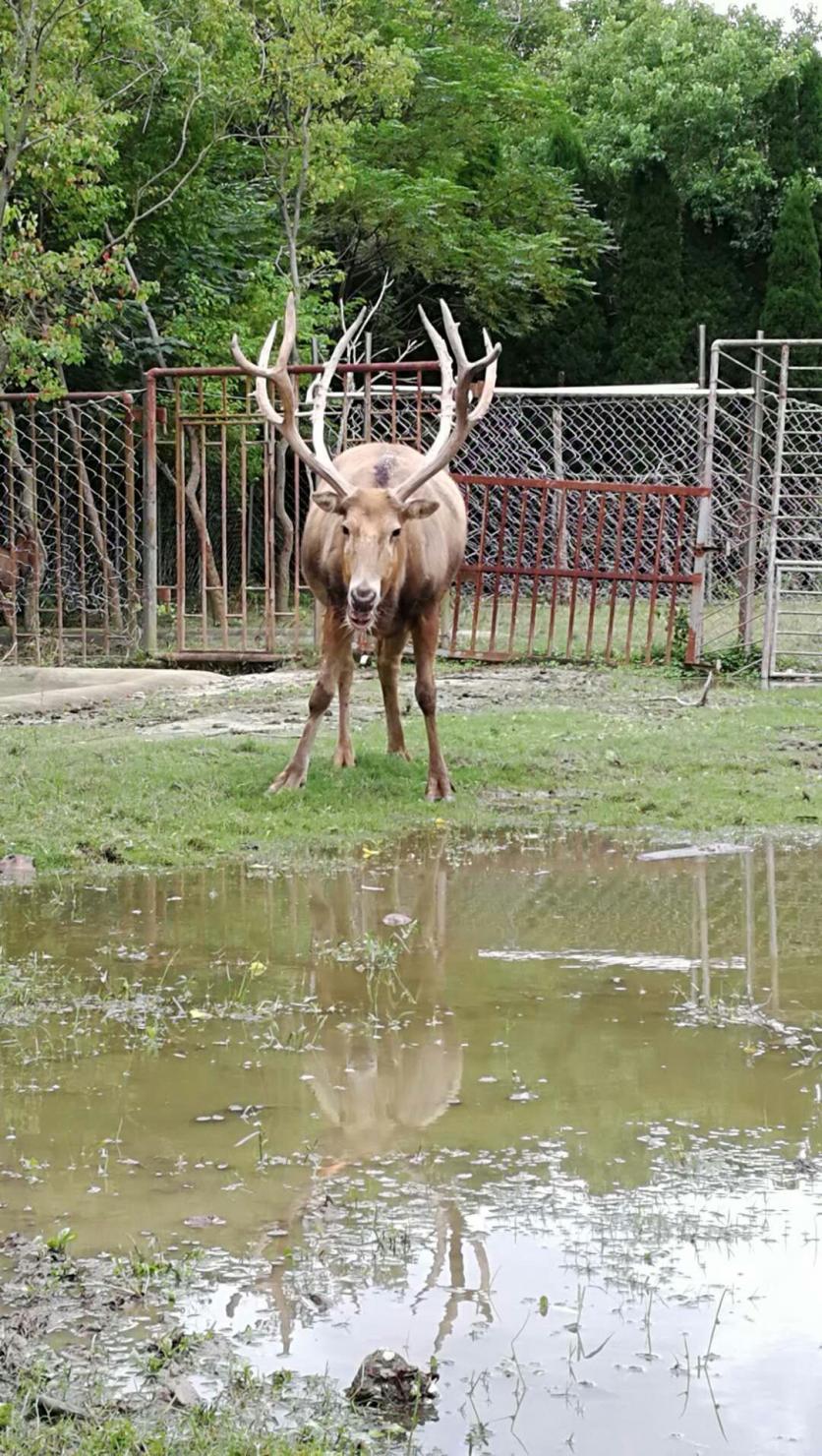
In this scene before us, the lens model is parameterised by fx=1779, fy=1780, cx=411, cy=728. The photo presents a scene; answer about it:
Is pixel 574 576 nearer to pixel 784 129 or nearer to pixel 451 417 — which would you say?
pixel 451 417

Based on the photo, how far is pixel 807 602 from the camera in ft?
67.5

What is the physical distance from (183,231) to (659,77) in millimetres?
16440

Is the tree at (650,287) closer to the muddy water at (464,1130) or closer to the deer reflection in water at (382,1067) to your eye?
the muddy water at (464,1130)

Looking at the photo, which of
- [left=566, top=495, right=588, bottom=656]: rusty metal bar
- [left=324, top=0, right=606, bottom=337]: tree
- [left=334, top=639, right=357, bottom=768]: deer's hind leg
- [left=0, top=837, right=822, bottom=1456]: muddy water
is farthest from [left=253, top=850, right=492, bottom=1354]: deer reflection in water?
A: [left=324, top=0, right=606, bottom=337]: tree

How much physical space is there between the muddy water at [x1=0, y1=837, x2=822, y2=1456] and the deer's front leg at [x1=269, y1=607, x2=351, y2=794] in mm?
1914

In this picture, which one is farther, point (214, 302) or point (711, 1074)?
point (214, 302)

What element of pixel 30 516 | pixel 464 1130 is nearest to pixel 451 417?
pixel 464 1130

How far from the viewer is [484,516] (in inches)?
626

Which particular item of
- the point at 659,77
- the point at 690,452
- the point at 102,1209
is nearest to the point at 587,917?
the point at 102,1209

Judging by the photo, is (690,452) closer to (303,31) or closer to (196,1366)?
(303,31)

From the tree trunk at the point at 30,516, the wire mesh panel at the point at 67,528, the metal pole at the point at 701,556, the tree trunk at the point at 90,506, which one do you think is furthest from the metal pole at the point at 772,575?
the tree trunk at the point at 90,506

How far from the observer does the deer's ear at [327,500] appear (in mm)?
8930

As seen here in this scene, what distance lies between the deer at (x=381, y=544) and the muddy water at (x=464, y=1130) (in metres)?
1.92

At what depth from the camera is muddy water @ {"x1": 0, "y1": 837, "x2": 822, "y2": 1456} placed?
133 inches
